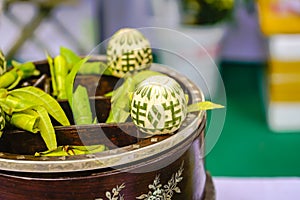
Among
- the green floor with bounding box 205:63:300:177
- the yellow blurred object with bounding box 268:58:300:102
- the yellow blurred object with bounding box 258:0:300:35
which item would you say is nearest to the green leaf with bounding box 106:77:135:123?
the green floor with bounding box 205:63:300:177

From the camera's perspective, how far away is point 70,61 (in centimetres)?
102

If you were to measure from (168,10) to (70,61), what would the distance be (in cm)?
191

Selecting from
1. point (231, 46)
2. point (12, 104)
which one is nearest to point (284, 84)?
point (231, 46)

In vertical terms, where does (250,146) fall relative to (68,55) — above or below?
below

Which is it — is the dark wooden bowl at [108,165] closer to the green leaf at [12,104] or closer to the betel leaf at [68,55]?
the green leaf at [12,104]

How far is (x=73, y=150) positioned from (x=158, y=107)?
14cm

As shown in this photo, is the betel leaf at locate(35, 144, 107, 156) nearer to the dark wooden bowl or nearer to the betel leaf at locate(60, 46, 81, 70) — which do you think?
the dark wooden bowl

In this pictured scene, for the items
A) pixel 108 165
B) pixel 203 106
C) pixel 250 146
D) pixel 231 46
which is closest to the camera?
pixel 108 165

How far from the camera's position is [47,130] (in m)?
0.80

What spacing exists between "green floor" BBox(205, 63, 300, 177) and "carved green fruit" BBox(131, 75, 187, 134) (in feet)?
4.98

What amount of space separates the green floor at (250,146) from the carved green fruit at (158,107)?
1.52 m

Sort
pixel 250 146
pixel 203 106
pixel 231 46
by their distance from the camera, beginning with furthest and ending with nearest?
pixel 231 46 → pixel 250 146 → pixel 203 106

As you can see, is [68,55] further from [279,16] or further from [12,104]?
[279,16]

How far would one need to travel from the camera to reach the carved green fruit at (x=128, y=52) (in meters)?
0.96
